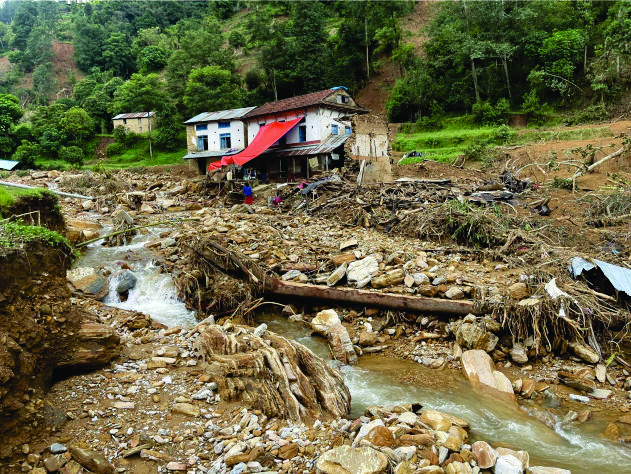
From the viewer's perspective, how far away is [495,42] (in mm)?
32250

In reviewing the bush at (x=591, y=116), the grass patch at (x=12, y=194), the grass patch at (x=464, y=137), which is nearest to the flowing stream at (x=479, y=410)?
the grass patch at (x=12, y=194)

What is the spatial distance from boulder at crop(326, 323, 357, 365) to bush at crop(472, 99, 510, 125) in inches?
1066

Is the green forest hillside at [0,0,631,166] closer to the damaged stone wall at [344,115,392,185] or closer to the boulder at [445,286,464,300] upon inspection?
the damaged stone wall at [344,115,392,185]

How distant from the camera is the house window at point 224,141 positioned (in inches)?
1248

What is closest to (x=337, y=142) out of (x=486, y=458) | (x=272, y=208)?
(x=272, y=208)

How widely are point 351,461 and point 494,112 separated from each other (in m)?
30.9

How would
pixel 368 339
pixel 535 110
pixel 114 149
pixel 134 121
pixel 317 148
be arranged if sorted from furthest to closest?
pixel 134 121
pixel 114 149
pixel 535 110
pixel 317 148
pixel 368 339

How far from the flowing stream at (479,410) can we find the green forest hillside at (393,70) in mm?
27229

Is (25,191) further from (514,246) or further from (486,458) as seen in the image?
(514,246)

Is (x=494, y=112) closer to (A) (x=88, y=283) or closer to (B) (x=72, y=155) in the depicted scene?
(A) (x=88, y=283)

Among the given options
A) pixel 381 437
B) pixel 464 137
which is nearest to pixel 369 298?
pixel 381 437

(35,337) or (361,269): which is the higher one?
(35,337)

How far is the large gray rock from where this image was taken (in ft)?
12.5

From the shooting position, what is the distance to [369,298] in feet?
27.5
